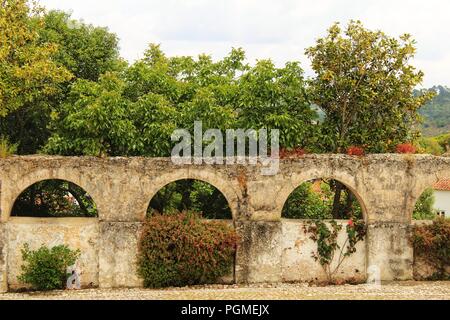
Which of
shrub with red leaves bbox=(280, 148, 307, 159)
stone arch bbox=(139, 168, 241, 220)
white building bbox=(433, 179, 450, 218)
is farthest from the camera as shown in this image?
white building bbox=(433, 179, 450, 218)

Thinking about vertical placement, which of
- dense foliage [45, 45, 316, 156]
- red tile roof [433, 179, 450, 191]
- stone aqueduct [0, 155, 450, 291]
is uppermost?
dense foliage [45, 45, 316, 156]

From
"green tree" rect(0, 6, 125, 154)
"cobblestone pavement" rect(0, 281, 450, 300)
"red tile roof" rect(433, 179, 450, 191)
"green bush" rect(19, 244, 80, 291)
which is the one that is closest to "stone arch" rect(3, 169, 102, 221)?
"green bush" rect(19, 244, 80, 291)

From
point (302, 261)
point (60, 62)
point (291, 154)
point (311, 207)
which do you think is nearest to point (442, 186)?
point (311, 207)

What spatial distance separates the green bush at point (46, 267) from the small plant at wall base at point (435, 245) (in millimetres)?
10176

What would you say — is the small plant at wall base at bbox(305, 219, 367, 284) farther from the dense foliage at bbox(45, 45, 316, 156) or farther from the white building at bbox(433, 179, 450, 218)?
the white building at bbox(433, 179, 450, 218)

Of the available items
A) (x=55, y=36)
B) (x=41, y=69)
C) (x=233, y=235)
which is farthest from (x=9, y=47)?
(x=233, y=235)

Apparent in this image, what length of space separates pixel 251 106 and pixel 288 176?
3.71m

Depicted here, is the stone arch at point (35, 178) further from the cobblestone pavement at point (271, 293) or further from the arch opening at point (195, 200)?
the arch opening at point (195, 200)

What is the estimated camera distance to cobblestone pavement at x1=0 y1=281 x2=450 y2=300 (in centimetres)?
1630

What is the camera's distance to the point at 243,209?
1880 centimetres

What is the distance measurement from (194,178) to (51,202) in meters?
8.61

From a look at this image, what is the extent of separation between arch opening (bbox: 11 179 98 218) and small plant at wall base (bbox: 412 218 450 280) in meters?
10.7

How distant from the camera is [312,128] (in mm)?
22125

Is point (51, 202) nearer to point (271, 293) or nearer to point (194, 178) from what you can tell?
point (194, 178)
